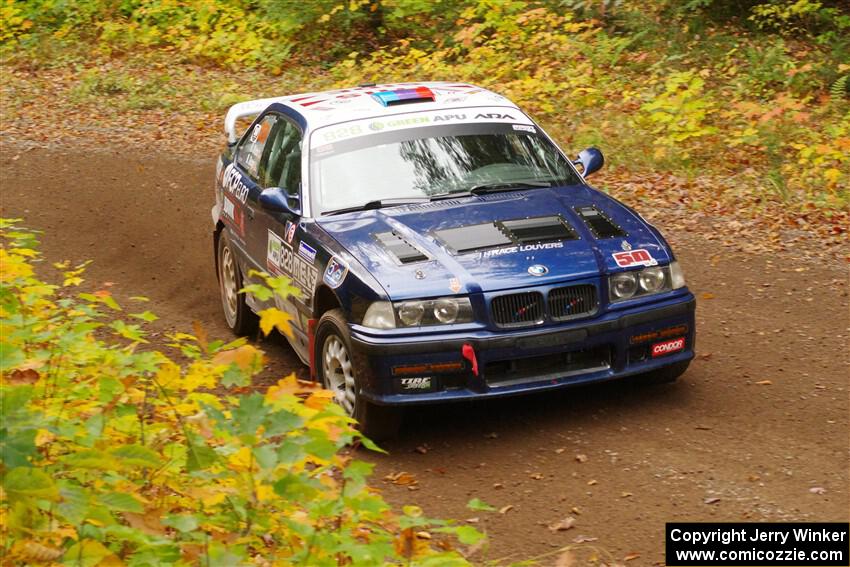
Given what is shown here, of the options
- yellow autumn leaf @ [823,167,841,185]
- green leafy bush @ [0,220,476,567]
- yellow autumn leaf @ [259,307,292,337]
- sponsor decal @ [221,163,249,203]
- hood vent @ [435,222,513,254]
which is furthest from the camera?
yellow autumn leaf @ [823,167,841,185]

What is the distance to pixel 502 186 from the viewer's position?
767cm

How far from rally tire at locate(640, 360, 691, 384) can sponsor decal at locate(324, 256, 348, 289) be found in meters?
2.00

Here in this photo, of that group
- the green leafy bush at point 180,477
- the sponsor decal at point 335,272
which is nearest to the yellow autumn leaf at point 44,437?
the green leafy bush at point 180,477

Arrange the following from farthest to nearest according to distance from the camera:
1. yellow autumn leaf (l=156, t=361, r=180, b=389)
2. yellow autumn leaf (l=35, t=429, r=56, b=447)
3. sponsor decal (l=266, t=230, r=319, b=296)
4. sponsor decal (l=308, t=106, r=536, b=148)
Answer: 1. sponsor decal (l=308, t=106, r=536, b=148)
2. sponsor decal (l=266, t=230, r=319, b=296)
3. yellow autumn leaf (l=156, t=361, r=180, b=389)
4. yellow autumn leaf (l=35, t=429, r=56, b=447)

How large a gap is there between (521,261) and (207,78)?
14307 mm

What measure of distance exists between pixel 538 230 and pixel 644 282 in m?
0.69

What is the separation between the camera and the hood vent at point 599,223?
6945 millimetres

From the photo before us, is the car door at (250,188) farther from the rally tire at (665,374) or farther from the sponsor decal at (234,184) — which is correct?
the rally tire at (665,374)

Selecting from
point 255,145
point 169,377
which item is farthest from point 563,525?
point 255,145

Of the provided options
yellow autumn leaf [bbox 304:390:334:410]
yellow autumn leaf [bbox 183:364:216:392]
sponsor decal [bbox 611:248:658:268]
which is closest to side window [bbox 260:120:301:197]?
sponsor decal [bbox 611:248:658:268]

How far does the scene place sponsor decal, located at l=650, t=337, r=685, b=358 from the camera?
6777 millimetres

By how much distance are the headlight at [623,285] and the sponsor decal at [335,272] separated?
1522mm

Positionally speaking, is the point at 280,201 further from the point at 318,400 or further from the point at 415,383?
the point at 318,400

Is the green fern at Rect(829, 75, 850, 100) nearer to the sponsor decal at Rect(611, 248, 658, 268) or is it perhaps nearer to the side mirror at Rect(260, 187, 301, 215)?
the sponsor decal at Rect(611, 248, 658, 268)
